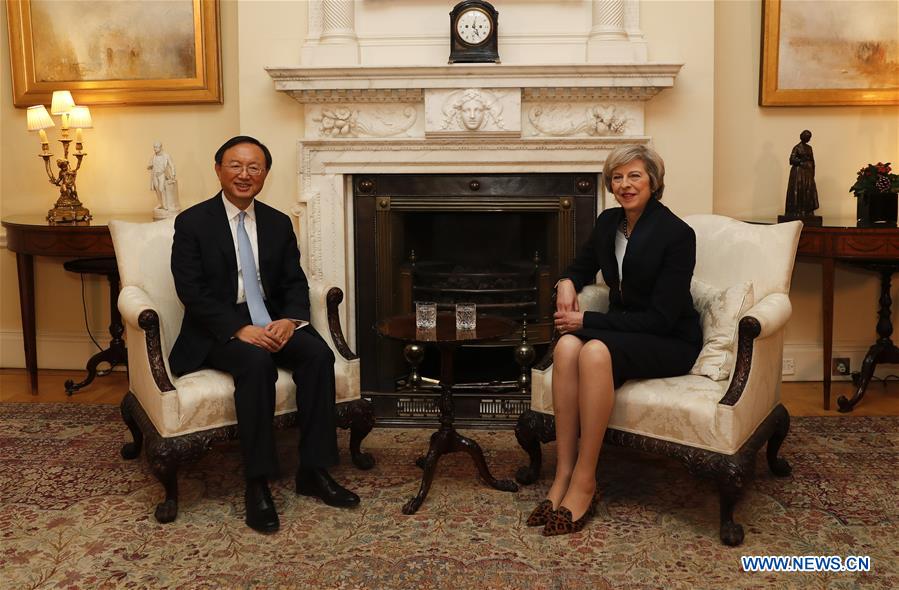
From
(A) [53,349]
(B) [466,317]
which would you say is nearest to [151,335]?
(B) [466,317]

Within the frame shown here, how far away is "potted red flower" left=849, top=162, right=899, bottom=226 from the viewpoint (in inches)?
161

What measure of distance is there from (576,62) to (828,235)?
142cm

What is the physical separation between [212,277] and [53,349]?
2.45 meters

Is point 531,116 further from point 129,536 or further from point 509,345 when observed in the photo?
point 129,536

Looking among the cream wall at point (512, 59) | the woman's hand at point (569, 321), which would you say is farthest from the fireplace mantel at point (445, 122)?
the woman's hand at point (569, 321)

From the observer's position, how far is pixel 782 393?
454 centimetres

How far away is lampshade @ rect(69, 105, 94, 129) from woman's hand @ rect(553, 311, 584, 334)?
2815 mm

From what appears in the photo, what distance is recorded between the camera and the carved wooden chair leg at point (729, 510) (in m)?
2.73

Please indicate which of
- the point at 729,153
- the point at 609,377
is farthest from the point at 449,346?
the point at 729,153

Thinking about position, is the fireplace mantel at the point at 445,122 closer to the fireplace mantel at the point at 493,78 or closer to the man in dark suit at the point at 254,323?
the fireplace mantel at the point at 493,78

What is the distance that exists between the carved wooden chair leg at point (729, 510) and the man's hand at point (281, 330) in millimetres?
1538

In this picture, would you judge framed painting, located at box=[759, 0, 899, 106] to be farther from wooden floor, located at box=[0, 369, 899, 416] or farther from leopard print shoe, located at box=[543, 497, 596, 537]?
leopard print shoe, located at box=[543, 497, 596, 537]

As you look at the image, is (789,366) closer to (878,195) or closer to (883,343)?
(883,343)

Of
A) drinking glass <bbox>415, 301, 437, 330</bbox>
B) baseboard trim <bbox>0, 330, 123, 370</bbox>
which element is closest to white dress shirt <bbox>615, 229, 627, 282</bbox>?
drinking glass <bbox>415, 301, 437, 330</bbox>
